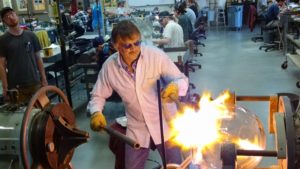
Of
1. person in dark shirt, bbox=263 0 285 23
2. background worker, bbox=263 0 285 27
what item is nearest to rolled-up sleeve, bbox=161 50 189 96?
background worker, bbox=263 0 285 27

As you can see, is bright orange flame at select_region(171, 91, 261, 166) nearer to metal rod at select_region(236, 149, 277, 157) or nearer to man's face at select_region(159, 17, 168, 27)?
metal rod at select_region(236, 149, 277, 157)

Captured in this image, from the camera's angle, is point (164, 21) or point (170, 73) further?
point (164, 21)

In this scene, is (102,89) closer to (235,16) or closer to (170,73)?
(170,73)

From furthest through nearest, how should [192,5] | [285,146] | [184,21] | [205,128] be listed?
[192,5] → [184,21] → [205,128] → [285,146]

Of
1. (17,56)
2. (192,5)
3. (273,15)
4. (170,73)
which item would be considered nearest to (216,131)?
(170,73)

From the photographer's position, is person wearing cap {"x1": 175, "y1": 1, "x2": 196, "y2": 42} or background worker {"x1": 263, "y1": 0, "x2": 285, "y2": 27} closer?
person wearing cap {"x1": 175, "y1": 1, "x2": 196, "y2": 42}

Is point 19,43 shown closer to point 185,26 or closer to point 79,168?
point 79,168

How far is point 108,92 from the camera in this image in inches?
79.8

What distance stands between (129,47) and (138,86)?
0.23m

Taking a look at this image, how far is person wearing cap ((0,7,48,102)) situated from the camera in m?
3.62

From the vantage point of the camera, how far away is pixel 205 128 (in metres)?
1.60

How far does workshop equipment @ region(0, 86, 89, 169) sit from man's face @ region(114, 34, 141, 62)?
57cm

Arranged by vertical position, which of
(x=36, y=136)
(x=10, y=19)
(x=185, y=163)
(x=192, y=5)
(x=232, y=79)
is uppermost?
(x=192, y=5)

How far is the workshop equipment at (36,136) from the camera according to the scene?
4.03 feet
